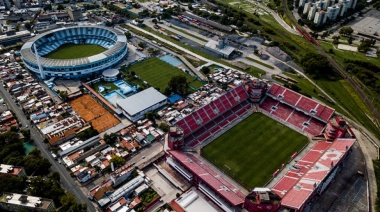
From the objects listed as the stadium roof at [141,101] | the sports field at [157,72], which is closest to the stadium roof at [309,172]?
the stadium roof at [141,101]

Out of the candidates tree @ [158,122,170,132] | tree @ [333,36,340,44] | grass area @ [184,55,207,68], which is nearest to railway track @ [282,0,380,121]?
tree @ [333,36,340,44]

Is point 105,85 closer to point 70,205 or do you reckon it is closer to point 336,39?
point 70,205

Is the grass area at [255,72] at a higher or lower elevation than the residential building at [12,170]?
higher

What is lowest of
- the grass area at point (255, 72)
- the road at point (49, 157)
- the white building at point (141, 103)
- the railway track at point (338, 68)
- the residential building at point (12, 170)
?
the road at point (49, 157)

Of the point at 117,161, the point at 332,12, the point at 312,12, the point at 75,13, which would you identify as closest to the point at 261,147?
the point at 117,161

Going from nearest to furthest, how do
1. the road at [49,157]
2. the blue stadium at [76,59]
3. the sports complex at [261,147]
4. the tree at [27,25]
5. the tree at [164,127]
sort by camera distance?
the sports complex at [261,147] < the road at [49,157] < the tree at [164,127] < the blue stadium at [76,59] < the tree at [27,25]

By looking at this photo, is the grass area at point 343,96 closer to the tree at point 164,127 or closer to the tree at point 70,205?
the tree at point 164,127

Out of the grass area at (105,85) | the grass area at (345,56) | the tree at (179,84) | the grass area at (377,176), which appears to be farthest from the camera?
the grass area at (345,56)
